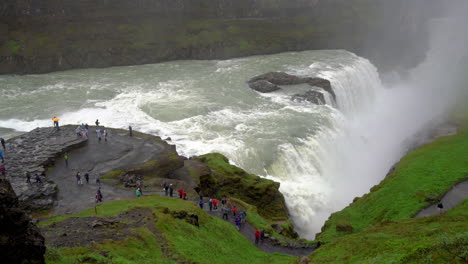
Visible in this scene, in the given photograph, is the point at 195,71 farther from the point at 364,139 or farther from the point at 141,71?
the point at 364,139

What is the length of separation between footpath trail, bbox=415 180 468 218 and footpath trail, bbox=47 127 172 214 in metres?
17.5

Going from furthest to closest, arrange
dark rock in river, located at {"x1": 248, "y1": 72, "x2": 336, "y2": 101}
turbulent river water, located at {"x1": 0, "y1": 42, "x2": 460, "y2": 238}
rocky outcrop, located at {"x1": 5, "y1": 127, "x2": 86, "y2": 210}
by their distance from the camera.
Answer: dark rock in river, located at {"x1": 248, "y1": 72, "x2": 336, "y2": 101} → turbulent river water, located at {"x1": 0, "y1": 42, "x2": 460, "y2": 238} → rocky outcrop, located at {"x1": 5, "y1": 127, "x2": 86, "y2": 210}

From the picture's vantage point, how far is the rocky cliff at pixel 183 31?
7112 cm

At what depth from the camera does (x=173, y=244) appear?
1703 cm

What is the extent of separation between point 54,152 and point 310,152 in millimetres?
22457

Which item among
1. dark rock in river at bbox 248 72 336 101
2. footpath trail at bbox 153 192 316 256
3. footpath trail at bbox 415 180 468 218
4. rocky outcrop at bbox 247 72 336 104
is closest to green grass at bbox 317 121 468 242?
footpath trail at bbox 415 180 468 218

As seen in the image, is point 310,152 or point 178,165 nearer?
point 178,165

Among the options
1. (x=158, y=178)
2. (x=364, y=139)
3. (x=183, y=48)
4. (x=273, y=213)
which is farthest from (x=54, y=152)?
(x=183, y=48)

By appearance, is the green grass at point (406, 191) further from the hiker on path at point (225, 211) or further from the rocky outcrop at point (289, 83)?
the rocky outcrop at point (289, 83)

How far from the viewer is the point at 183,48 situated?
265 ft

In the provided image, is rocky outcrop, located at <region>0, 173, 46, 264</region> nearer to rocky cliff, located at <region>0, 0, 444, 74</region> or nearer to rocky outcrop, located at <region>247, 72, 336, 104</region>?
rocky outcrop, located at <region>247, 72, 336, 104</region>

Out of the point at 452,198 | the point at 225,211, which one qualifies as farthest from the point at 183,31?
the point at 452,198

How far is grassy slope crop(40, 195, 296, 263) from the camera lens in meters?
14.3

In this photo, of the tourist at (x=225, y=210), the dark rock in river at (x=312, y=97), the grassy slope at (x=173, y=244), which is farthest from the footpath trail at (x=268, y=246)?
the dark rock in river at (x=312, y=97)
